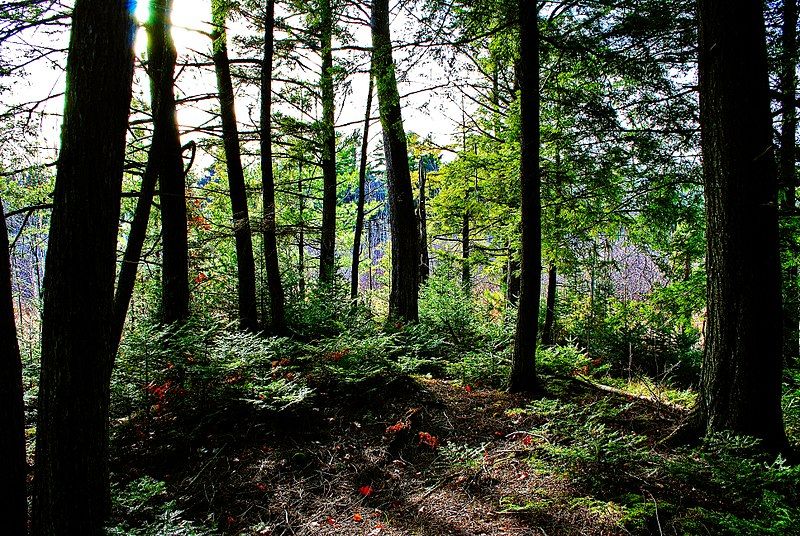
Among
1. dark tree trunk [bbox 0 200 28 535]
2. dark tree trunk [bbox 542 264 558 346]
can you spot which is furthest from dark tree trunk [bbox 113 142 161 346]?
dark tree trunk [bbox 542 264 558 346]

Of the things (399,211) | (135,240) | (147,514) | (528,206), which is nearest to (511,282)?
(399,211)

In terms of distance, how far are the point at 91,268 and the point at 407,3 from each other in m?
5.21

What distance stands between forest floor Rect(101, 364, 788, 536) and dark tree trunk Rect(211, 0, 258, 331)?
397 centimetres

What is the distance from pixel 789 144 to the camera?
666cm

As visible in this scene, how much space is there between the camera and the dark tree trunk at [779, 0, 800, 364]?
5.44 meters

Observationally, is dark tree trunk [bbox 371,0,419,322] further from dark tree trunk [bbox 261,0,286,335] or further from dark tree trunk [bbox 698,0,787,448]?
dark tree trunk [bbox 698,0,787,448]

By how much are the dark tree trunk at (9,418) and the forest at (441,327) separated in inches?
0.6

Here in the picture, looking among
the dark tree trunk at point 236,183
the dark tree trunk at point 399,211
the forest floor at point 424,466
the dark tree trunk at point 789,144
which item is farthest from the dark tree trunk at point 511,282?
the dark tree trunk at point 236,183

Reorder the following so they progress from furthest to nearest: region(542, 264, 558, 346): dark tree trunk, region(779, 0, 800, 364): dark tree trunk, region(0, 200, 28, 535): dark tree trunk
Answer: region(542, 264, 558, 346): dark tree trunk → region(779, 0, 800, 364): dark tree trunk → region(0, 200, 28, 535): dark tree trunk

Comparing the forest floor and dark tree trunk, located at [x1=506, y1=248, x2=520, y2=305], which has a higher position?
dark tree trunk, located at [x1=506, y1=248, x2=520, y2=305]

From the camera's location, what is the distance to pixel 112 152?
9.22 feet

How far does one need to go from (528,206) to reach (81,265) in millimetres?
4717

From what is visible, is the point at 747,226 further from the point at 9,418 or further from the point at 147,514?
the point at 9,418

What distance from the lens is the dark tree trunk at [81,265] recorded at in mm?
2691
